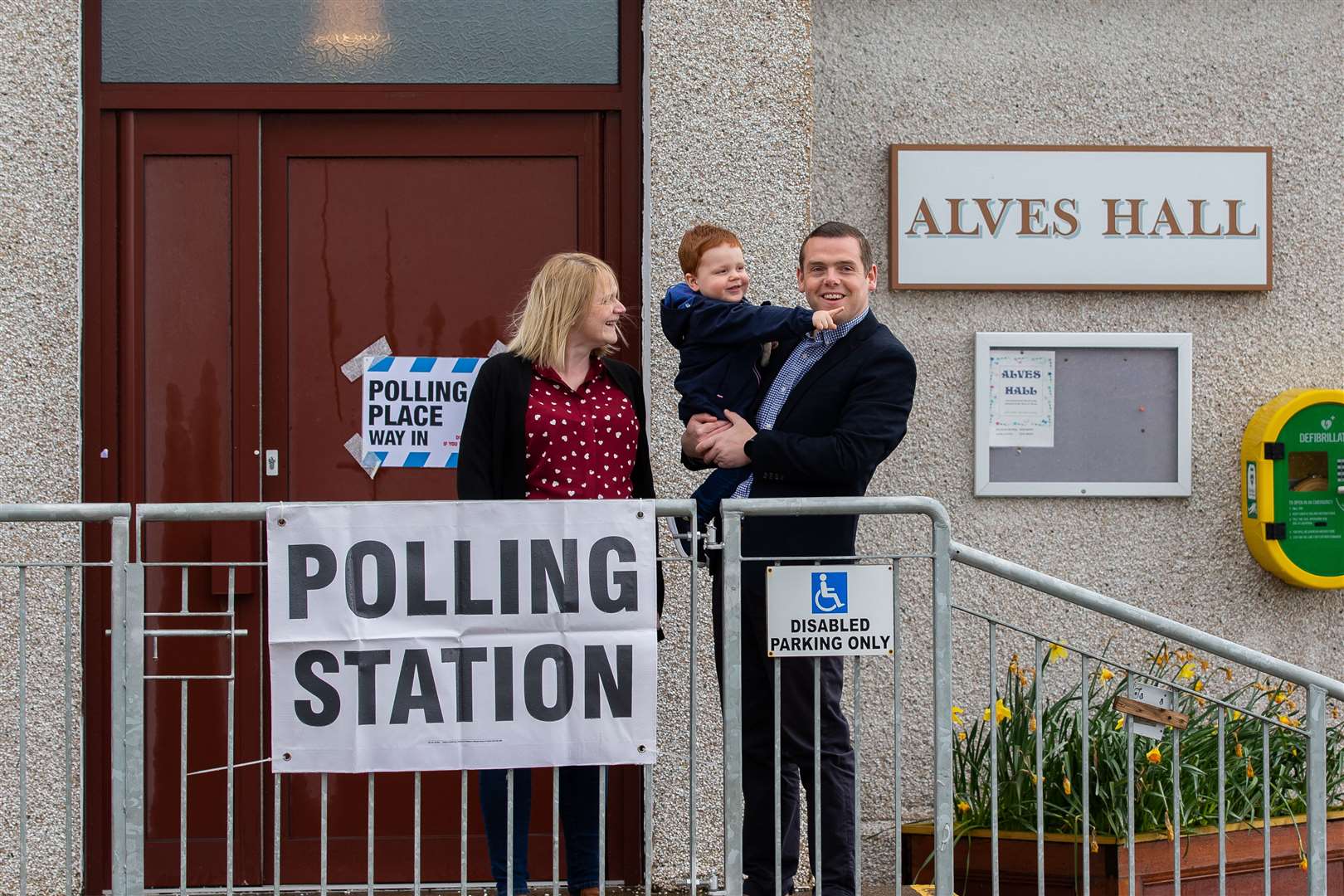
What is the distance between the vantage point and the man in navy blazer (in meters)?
4.09

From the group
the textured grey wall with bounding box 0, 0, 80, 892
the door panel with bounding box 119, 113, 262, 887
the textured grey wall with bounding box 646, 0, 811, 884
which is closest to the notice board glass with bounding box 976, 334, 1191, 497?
the textured grey wall with bounding box 646, 0, 811, 884

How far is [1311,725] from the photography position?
13.9 feet

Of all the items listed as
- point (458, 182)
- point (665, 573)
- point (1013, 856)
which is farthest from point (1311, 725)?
point (458, 182)

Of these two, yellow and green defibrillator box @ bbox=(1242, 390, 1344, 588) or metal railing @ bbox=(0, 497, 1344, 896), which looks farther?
yellow and green defibrillator box @ bbox=(1242, 390, 1344, 588)

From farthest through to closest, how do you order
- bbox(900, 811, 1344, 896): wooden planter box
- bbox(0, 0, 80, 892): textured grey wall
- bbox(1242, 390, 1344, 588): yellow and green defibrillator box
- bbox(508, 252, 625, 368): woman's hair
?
bbox(1242, 390, 1344, 588): yellow and green defibrillator box → bbox(0, 0, 80, 892): textured grey wall → bbox(900, 811, 1344, 896): wooden planter box → bbox(508, 252, 625, 368): woman's hair

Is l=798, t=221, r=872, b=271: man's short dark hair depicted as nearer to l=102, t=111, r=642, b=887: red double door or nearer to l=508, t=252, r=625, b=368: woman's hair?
l=508, t=252, r=625, b=368: woman's hair

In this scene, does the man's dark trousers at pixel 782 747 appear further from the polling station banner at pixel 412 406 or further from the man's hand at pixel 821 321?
the polling station banner at pixel 412 406

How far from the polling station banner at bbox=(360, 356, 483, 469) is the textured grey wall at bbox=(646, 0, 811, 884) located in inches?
30.5

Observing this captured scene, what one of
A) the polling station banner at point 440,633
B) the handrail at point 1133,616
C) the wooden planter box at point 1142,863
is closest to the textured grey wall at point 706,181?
the wooden planter box at point 1142,863

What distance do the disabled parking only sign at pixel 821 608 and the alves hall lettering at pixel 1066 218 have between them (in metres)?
2.12

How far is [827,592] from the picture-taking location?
13.0 feet

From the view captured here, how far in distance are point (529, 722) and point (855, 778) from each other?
3.11 ft

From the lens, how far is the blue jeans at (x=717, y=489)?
13.9 ft

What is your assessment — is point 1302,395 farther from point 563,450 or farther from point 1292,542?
point 563,450
